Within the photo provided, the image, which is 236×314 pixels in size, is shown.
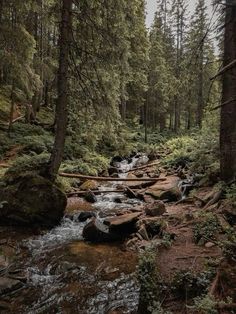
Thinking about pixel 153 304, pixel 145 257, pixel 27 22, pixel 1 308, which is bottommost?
pixel 1 308

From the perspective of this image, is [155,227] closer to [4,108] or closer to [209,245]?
[209,245]

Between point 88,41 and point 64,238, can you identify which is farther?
point 88,41

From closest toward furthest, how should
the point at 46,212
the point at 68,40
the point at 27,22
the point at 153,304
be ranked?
the point at 153,304
the point at 46,212
the point at 68,40
the point at 27,22

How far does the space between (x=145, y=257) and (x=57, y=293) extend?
70.1 inches

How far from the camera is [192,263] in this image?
5.50m

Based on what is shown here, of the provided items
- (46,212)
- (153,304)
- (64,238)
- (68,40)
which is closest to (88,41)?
(68,40)

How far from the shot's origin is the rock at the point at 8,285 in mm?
5404

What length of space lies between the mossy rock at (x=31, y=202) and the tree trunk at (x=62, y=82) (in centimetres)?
59

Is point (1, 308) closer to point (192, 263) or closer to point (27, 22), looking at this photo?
point (192, 263)

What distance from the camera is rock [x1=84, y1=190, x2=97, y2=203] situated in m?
11.9

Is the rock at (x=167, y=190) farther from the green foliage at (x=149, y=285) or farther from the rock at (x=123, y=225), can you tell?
the green foliage at (x=149, y=285)

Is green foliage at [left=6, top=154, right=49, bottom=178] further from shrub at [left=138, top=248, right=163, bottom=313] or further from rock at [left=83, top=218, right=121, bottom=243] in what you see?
shrub at [left=138, top=248, right=163, bottom=313]

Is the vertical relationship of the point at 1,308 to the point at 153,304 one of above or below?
below

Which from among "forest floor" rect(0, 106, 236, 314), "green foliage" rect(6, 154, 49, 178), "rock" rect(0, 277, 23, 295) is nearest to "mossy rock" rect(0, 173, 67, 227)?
"forest floor" rect(0, 106, 236, 314)
